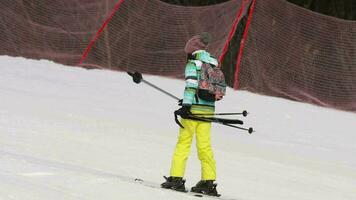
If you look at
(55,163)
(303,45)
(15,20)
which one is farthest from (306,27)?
(55,163)

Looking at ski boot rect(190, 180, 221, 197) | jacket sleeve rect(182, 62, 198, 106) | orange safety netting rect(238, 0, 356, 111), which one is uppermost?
orange safety netting rect(238, 0, 356, 111)

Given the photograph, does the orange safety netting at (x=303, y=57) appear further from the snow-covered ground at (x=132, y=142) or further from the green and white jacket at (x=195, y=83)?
the green and white jacket at (x=195, y=83)

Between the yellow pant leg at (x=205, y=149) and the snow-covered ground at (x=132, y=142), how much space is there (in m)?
0.40

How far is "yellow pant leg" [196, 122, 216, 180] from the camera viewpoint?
7.64 m

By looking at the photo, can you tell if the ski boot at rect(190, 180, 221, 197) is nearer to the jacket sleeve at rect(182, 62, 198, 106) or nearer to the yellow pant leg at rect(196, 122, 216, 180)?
the yellow pant leg at rect(196, 122, 216, 180)

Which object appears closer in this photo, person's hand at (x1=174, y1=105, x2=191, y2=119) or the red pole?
person's hand at (x1=174, y1=105, x2=191, y2=119)

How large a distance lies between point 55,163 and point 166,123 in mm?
4767

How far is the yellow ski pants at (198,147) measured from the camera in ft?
25.0

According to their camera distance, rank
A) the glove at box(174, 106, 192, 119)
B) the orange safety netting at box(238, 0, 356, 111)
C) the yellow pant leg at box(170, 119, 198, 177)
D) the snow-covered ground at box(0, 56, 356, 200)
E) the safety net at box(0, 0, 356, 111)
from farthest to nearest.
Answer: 1. the safety net at box(0, 0, 356, 111)
2. the orange safety netting at box(238, 0, 356, 111)
3. the yellow pant leg at box(170, 119, 198, 177)
4. the snow-covered ground at box(0, 56, 356, 200)
5. the glove at box(174, 106, 192, 119)

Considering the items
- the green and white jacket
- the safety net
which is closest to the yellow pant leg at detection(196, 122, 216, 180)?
the green and white jacket

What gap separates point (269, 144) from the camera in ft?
40.5

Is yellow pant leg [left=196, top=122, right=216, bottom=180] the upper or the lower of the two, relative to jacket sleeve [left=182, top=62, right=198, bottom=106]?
lower

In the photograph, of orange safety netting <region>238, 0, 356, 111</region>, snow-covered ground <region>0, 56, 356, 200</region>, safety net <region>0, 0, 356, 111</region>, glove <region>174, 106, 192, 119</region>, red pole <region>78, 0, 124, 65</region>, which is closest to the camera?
glove <region>174, 106, 192, 119</region>

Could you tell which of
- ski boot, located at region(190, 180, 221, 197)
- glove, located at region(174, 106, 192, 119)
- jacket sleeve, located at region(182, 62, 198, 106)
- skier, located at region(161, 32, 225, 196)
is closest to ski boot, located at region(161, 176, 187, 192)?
skier, located at region(161, 32, 225, 196)
